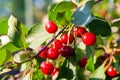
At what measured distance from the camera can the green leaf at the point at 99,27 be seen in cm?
132

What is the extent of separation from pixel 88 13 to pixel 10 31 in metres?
0.32

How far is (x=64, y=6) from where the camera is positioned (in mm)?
1263

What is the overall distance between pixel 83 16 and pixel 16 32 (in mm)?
310

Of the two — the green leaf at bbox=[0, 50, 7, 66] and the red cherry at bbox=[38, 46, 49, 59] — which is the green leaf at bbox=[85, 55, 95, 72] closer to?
the red cherry at bbox=[38, 46, 49, 59]

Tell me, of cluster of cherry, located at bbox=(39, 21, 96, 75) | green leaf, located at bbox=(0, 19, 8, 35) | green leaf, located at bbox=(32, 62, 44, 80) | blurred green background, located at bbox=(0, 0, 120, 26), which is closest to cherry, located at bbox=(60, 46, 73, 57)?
cluster of cherry, located at bbox=(39, 21, 96, 75)

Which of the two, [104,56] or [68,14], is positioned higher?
[68,14]

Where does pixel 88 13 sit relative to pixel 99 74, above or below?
above

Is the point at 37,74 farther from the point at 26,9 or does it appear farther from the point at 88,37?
the point at 26,9

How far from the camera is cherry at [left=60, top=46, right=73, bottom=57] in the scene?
4.37ft

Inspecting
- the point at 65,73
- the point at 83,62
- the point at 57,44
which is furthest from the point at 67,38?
the point at 83,62

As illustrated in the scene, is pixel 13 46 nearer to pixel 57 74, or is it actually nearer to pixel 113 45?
pixel 57 74

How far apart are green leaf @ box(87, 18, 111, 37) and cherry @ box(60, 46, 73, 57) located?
0.10 m

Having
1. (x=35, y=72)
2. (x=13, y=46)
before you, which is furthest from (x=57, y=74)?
(x=13, y=46)

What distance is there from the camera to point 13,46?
1430mm
